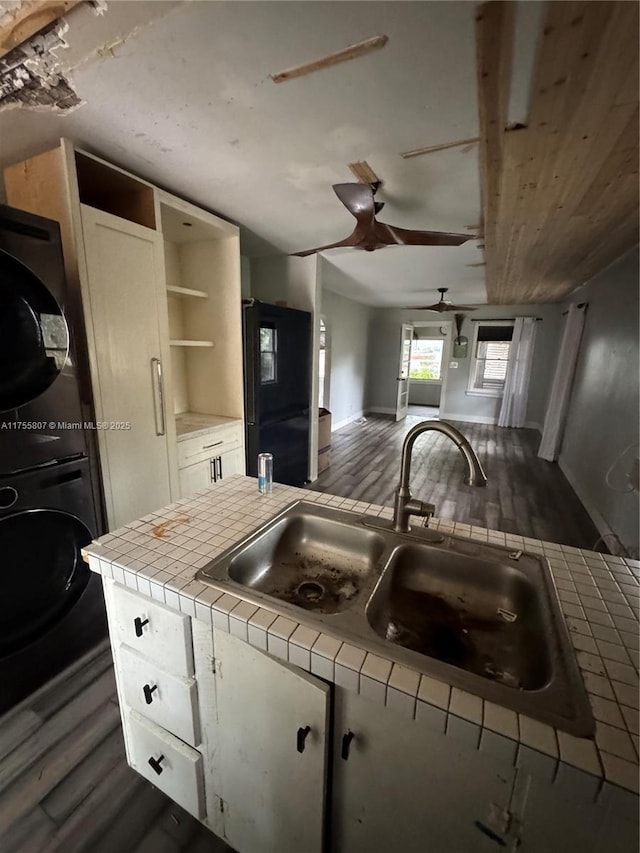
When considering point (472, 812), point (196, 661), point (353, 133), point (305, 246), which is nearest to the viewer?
point (472, 812)

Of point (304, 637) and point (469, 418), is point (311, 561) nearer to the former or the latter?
point (304, 637)

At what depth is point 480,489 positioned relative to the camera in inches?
153

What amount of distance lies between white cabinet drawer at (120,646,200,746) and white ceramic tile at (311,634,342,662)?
0.48 m

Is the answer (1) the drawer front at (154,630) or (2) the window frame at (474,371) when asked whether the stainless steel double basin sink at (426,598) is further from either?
(2) the window frame at (474,371)

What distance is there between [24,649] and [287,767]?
123 cm

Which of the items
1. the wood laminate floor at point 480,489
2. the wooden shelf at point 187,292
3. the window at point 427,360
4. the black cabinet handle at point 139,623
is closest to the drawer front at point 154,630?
the black cabinet handle at point 139,623

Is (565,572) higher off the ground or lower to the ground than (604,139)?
lower

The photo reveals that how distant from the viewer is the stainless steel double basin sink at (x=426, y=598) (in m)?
0.60

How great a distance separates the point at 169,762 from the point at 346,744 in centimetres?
71

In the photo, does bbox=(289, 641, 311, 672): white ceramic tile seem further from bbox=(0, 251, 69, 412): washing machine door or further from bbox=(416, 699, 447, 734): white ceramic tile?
bbox=(0, 251, 69, 412): washing machine door

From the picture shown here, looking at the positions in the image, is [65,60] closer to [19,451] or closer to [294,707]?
[19,451]

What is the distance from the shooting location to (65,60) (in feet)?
3.44

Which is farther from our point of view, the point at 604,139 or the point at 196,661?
the point at 604,139

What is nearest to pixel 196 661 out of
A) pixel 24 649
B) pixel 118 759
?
pixel 118 759
